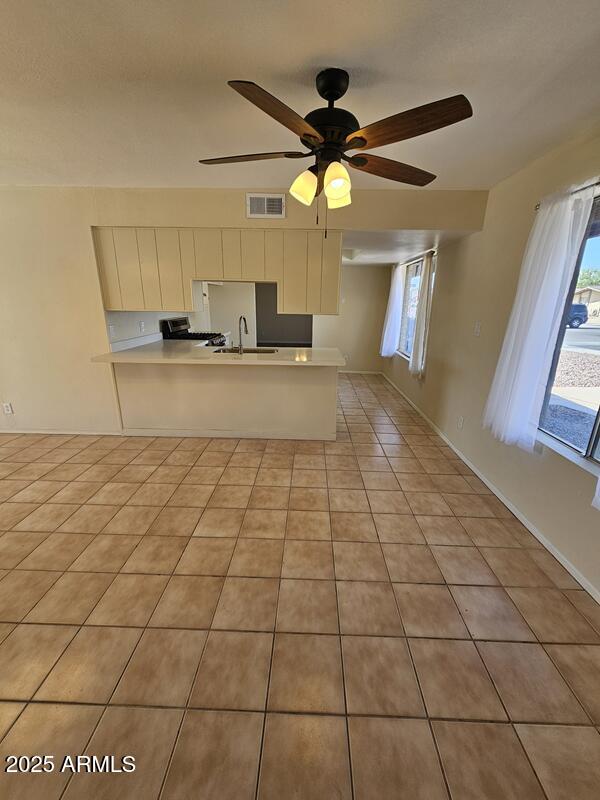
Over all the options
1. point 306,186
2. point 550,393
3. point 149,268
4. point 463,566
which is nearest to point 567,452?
point 550,393

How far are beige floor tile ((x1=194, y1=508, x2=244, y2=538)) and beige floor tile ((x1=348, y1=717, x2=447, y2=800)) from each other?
4.01 ft

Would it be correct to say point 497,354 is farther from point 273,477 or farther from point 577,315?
point 273,477

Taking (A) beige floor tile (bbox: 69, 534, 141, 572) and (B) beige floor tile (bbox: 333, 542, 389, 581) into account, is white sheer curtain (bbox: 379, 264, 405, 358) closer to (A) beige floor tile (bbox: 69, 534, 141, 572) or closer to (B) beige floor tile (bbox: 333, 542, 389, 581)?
(B) beige floor tile (bbox: 333, 542, 389, 581)

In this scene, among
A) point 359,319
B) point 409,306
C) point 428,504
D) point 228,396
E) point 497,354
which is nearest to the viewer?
point 428,504

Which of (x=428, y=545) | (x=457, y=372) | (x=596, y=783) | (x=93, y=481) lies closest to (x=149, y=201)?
(x=93, y=481)

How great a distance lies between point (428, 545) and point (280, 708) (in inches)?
49.3

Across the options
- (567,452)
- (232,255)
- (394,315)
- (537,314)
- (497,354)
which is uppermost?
(232,255)

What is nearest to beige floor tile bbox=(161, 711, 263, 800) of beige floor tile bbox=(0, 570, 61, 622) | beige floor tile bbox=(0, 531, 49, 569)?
beige floor tile bbox=(0, 570, 61, 622)

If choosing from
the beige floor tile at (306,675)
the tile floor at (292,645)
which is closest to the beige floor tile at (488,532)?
the tile floor at (292,645)

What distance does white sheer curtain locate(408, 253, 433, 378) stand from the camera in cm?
418

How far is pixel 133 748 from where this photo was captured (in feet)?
3.72

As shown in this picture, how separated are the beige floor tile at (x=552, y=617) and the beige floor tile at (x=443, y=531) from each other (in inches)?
16.0

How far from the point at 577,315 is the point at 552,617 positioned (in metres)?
1.67

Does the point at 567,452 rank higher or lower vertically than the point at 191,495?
higher
